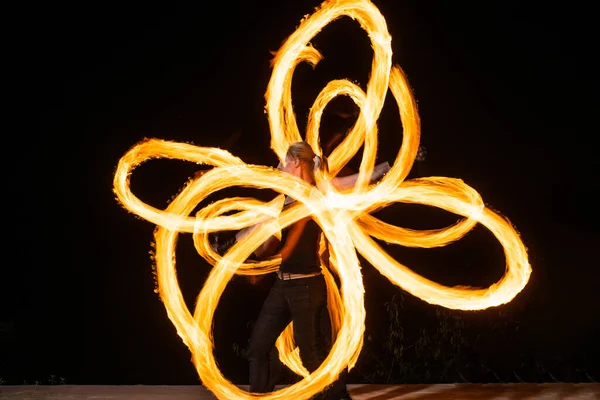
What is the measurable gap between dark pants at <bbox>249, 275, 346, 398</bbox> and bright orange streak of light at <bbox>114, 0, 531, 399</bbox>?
9 cm

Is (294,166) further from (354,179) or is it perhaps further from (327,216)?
(354,179)

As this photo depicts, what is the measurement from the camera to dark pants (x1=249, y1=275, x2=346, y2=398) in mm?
4902

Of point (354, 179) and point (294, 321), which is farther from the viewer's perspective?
point (354, 179)

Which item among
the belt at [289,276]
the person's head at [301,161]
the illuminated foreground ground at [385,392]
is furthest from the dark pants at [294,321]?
the illuminated foreground ground at [385,392]

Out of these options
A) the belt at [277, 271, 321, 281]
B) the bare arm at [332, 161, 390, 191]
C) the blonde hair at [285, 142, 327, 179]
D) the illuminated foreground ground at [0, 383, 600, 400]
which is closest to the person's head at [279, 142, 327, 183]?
the blonde hair at [285, 142, 327, 179]

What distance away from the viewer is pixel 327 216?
4977 mm

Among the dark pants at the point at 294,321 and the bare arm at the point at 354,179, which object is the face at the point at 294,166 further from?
the dark pants at the point at 294,321

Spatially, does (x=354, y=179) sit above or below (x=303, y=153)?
below

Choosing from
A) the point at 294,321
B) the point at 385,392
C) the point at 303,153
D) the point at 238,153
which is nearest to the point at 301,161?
the point at 303,153

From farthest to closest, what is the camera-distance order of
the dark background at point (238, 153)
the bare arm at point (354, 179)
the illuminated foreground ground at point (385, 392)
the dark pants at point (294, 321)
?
the dark background at point (238, 153), the illuminated foreground ground at point (385, 392), the bare arm at point (354, 179), the dark pants at point (294, 321)

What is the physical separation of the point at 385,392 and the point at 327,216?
65.3 inches

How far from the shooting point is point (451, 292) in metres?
5.30

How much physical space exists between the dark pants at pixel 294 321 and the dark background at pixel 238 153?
2.10m

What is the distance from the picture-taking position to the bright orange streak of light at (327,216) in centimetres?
498
